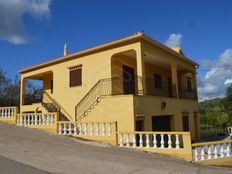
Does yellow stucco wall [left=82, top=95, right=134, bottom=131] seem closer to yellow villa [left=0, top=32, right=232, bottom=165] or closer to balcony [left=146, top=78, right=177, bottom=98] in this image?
yellow villa [left=0, top=32, right=232, bottom=165]

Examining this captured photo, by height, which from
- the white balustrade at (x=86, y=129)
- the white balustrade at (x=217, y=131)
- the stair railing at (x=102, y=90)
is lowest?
the white balustrade at (x=217, y=131)

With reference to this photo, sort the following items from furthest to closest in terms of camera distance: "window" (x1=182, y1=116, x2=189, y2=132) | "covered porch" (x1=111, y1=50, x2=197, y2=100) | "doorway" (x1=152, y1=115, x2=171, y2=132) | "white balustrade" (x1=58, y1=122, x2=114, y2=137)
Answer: "window" (x1=182, y1=116, x2=189, y2=132), "doorway" (x1=152, y1=115, x2=171, y2=132), "covered porch" (x1=111, y1=50, x2=197, y2=100), "white balustrade" (x1=58, y1=122, x2=114, y2=137)

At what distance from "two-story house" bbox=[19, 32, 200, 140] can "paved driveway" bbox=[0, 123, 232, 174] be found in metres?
2.63

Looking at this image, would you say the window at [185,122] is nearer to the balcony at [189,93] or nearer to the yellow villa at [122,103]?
the yellow villa at [122,103]

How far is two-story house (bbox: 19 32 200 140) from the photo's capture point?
13.0 meters

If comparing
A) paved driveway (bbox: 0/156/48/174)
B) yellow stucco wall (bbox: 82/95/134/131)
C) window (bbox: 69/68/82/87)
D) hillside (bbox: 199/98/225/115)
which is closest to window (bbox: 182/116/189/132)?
yellow stucco wall (bbox: 82/95/134/131)

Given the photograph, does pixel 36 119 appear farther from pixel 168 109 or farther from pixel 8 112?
pixel 168 109

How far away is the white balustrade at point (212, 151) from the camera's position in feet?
31.6

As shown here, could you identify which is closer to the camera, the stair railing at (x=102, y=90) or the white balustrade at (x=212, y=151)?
the white balustrade at (x=212, y=151)

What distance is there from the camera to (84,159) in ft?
26.6

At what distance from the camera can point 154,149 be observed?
10.5 metres

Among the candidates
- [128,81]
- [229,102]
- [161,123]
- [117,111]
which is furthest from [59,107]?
[229,102]

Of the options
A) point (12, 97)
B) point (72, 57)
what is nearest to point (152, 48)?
point (72, 57)

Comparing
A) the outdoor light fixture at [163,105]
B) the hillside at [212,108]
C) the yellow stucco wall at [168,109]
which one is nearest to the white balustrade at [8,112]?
the yellow stucco wall at [168,109]
